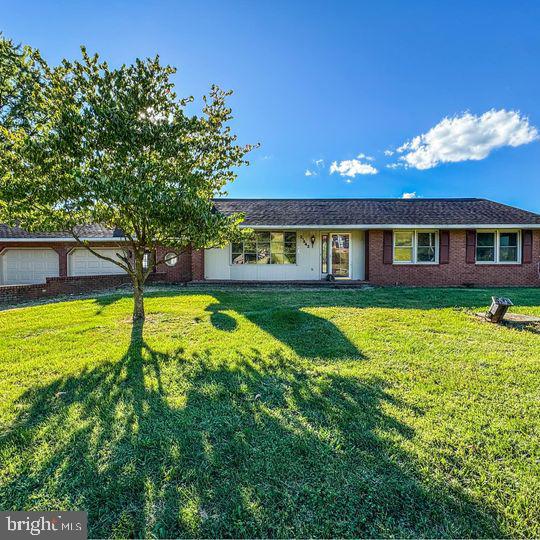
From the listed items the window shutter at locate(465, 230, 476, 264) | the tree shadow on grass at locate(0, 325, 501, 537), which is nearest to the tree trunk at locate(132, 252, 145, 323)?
the tree shadow on grass at locate(0, 325, 501, 537)

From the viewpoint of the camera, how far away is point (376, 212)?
14.6m

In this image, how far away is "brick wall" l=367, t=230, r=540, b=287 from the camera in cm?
1311

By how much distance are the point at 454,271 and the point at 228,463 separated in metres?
14.0

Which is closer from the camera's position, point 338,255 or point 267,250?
point 267,250

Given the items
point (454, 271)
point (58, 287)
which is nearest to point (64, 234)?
point (58, 287)

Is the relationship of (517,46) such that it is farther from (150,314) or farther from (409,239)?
(150,314)

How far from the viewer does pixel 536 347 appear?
4.96 metres

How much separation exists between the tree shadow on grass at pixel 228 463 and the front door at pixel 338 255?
10.6 metres

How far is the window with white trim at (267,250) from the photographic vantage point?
1399cm

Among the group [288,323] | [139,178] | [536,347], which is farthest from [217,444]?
[536,347]

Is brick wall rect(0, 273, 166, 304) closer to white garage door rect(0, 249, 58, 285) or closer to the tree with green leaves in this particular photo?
white garage door rect(0, 249, 58, 285)

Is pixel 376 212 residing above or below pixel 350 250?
above

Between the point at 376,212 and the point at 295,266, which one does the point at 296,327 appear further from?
the point at 376,212

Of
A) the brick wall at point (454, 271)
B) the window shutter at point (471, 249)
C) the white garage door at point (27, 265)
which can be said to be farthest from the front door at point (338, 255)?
the white garage door at point (27, 265)
